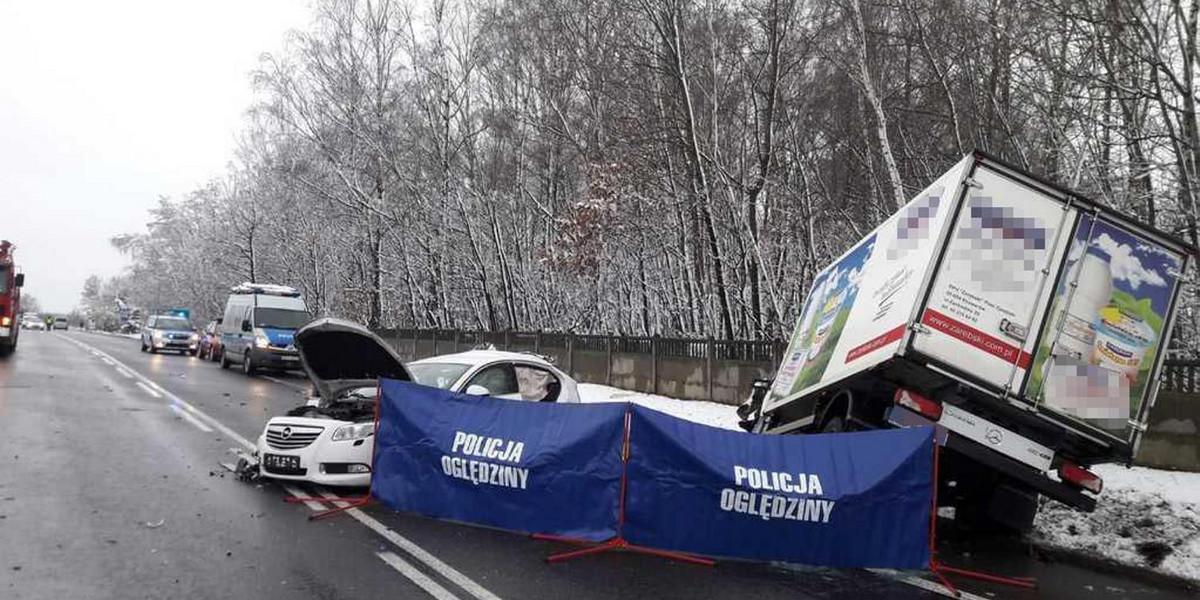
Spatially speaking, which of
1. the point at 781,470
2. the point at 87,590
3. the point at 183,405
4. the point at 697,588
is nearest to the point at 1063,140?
the point at 781,470

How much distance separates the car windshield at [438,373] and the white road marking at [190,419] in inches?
168

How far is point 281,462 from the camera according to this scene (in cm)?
861

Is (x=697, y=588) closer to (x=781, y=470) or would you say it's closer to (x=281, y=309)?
(x=781, y=470)

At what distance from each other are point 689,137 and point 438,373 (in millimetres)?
11531

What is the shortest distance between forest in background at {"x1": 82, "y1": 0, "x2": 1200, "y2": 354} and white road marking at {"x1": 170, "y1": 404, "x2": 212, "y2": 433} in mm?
10866

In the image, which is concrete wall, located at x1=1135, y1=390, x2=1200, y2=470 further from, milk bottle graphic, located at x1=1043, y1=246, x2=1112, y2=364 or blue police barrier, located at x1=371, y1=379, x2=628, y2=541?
blue police barrier, located at x1=371, y1=379, x2=628, y2=541

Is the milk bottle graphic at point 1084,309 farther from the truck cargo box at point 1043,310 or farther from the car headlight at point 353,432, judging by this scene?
the car headlight at point 353,432

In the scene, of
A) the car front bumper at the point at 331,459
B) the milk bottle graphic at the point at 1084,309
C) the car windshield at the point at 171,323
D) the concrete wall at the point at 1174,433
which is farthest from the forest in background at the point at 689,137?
the car front bumper at the point at 331,459

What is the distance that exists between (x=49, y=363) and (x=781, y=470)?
26051 millimetres

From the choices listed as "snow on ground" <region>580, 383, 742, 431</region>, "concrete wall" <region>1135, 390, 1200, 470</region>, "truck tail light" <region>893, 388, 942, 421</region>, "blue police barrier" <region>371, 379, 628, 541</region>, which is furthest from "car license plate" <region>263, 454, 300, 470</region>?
"concrete wall" <region>1135, 390, 1200, 470</region>

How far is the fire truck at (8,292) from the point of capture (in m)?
25.3

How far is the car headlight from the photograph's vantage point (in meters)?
8.46

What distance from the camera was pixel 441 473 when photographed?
770 cm

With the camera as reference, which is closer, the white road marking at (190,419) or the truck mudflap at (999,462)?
the truck mudflap at (999,462)
